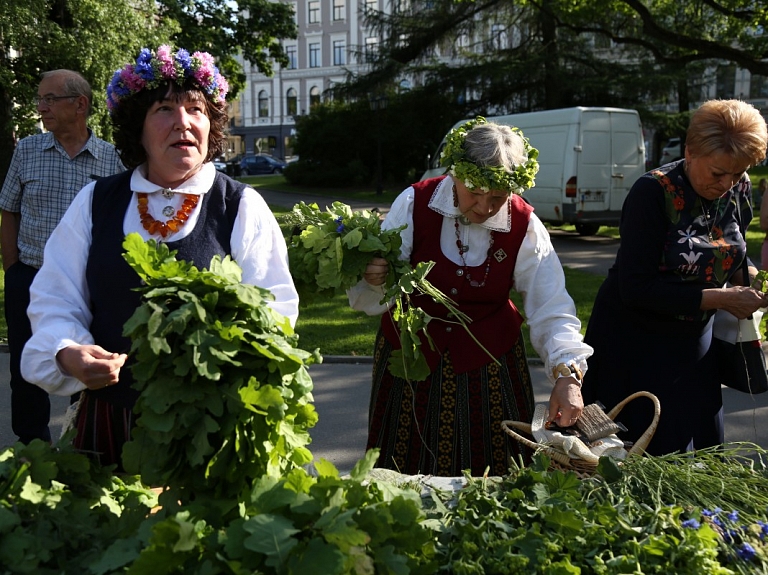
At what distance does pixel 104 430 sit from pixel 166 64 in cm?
98

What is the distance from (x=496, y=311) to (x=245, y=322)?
1.50 m

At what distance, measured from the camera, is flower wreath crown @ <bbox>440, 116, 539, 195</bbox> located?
251 centimetres

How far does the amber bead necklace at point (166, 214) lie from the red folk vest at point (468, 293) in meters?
0.91

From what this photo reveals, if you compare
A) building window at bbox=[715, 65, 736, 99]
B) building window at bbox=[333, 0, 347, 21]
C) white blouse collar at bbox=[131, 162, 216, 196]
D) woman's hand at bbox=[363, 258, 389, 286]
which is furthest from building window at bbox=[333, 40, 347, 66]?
white blouse collar at bbox=[131, 162, 216, 196]

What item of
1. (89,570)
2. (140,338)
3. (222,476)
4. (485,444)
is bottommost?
(485,444)

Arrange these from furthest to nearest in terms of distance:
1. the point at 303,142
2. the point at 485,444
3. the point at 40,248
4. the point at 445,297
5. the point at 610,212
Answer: the point at 303,142
the point at 610,212
the point at 40,248
the point at 485,444
the point at 445,297

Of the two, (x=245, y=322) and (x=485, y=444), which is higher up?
(x=245, y=322)

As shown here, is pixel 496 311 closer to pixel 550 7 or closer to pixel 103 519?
pixel 103 519

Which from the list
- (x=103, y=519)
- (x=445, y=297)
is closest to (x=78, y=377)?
(x=103, y=519)

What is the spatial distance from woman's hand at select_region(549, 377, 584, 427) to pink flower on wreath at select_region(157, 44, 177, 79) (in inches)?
57.0

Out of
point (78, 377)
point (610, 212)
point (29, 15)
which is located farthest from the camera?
point (610, 212)

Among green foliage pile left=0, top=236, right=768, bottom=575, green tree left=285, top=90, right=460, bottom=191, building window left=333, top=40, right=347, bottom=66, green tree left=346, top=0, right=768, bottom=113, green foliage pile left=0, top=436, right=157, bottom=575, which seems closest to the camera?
green foliage pile left=0, top=236, right=768, bottom=575

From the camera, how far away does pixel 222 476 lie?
58.4 inches

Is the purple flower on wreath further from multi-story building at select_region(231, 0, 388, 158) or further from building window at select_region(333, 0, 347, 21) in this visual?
building window at select_region(333, 0, 347, 21)
